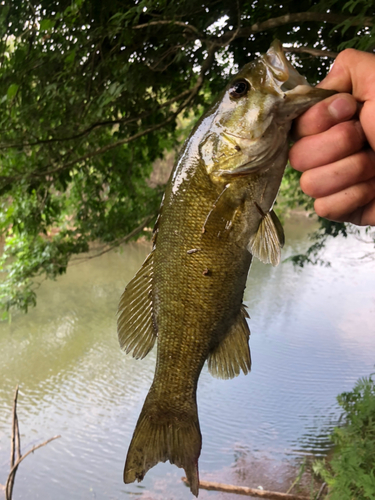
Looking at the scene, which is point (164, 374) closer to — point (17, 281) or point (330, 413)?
point (17, 281)

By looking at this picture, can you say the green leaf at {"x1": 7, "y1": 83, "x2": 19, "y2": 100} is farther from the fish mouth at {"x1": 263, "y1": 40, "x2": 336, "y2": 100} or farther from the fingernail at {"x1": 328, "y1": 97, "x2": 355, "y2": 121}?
the fingernail at {"x1": 328, "y1": 97, "x2": 355, "y2": 121}

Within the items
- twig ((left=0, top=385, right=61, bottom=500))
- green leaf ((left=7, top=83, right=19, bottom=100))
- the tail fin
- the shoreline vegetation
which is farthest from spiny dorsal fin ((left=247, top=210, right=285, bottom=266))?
the shoreline vegetation

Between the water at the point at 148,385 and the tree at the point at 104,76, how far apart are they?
2.21 metres

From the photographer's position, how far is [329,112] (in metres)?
0.85

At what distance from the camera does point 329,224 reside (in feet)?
14.7

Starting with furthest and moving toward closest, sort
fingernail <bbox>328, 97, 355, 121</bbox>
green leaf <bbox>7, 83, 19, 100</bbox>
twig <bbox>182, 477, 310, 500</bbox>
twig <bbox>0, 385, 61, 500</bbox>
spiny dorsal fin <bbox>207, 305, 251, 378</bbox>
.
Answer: twig <bbox>182, 477, 310, 500</bbox> < twig <bbox>0, 385, 61, 500</bbox> < green leaf <bbox>7, 83, 19, 100</bbox> < spiny dorsal fin <bbox>207, 305, 251, 378</bbox> < fingernail <bbox>328, 97, 355, 121</bbox>

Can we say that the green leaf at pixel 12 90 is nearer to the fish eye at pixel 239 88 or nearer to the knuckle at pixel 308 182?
the fish eye at pixel 239 88

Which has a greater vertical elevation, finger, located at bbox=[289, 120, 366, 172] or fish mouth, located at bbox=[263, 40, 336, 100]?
fish mouth, located at bbox=[263, 40, 336, 100]

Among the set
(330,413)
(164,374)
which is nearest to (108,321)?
(330,413)

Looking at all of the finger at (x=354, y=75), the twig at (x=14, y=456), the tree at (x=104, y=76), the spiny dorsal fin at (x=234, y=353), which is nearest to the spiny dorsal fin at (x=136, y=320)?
the spiny dorsal fin at (x=234, y=353)

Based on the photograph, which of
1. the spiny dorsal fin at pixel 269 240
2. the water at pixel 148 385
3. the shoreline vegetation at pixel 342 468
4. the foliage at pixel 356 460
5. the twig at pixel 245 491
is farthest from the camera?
the water at pixel 148 385

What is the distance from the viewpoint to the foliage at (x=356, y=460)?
3.13 metres

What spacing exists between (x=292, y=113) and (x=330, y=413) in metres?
5.42

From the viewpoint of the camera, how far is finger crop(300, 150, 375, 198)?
90cm
